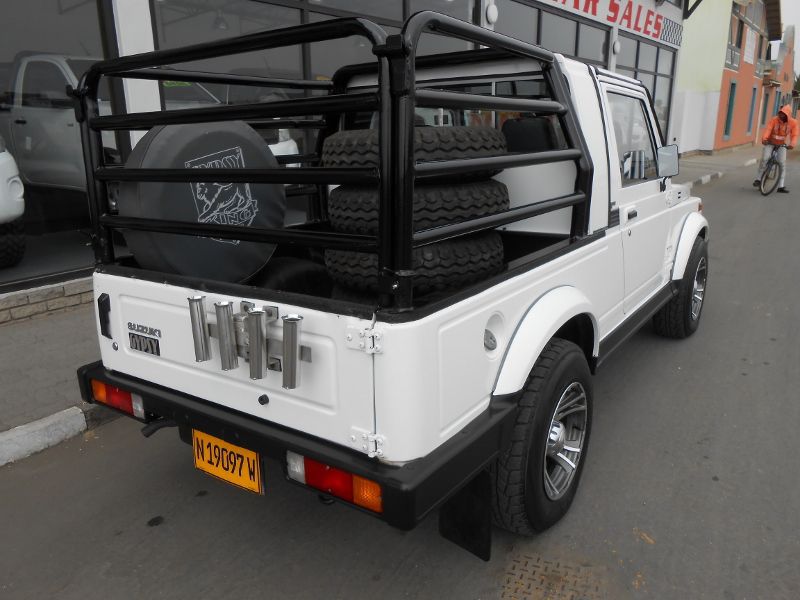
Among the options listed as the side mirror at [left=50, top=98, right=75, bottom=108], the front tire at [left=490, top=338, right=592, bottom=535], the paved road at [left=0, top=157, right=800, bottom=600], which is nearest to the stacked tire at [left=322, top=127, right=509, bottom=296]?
the front tire at [left=490, top=338, right=592, bottom=535]

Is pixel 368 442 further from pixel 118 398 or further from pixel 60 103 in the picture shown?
pixel 60 103


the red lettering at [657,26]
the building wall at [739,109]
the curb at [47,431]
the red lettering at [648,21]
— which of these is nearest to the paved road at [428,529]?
the curb at [47,431]

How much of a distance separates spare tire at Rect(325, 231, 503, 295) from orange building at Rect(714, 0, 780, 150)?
27220 millimetres

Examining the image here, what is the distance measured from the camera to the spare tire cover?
2.39m

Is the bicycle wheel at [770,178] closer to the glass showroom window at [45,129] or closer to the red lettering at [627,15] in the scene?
the red lettering at [627,15]

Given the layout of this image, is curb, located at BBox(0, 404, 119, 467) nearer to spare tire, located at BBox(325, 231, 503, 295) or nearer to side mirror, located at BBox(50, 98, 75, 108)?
spare tire, located at BBox(325, 231, 503, 295)

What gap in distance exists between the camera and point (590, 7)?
1311 cm

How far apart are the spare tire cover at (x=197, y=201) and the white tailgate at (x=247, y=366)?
19 cm

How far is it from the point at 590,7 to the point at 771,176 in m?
5.57

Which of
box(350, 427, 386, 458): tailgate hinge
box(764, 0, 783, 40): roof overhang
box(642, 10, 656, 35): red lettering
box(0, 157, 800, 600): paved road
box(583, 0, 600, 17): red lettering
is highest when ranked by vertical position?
box(764, 0, 783, 40): roof overhang

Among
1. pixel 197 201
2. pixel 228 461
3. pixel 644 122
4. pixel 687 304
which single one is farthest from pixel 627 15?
pixel 228 461

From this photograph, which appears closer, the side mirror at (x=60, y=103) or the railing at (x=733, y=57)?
the side mirror at (x=60, y=103)

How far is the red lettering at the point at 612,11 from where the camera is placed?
14133 mm

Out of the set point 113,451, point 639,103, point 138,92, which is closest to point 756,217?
point 639,103
